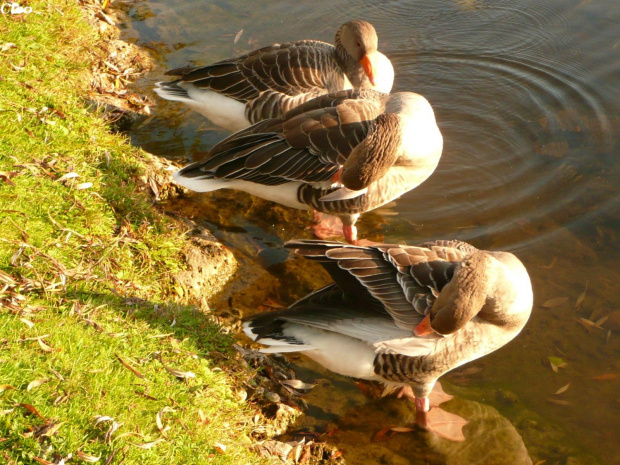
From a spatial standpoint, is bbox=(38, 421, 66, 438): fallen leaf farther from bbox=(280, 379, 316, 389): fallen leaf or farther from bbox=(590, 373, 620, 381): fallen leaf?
bbox=(590, 373, 620, 381): fallen leaf

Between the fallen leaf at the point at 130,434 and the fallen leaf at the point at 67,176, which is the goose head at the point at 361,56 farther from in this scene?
the fallen leaf at the point at 130,434

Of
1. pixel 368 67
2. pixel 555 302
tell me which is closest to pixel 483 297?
pixel 555 302

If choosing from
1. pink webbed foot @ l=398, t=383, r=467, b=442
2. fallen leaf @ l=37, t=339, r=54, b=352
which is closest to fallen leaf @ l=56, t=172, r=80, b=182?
fallen leaf @ l=37, t=339, r=54, b=352

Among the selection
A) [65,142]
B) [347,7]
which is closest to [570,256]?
[65,142]

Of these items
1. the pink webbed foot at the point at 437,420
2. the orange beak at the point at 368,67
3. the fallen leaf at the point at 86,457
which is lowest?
the pink webbed foot at the point at 437,420

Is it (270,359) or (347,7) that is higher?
(347,7)

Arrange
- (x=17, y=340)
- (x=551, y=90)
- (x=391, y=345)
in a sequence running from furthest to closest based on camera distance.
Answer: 1. (x=551, y=90)
2. (x=391, y=345)
3. (x=17, y=340)

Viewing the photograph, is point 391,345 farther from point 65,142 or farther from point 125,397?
point 65,142

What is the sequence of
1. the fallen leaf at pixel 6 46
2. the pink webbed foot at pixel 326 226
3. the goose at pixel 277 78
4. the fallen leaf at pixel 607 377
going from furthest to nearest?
the goose at pixel 277 78, the pink webbed foot at pixel 326 226, the fallen leaf at pixel 6 46, the fallen leaf at pixel 607 377

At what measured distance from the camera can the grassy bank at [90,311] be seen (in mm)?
3596

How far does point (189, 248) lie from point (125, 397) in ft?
6.85

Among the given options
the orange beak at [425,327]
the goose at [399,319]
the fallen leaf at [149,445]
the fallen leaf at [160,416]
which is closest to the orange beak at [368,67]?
the goose at [399,319]

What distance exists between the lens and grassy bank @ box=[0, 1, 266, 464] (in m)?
3.60

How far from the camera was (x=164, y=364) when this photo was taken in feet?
14.1
